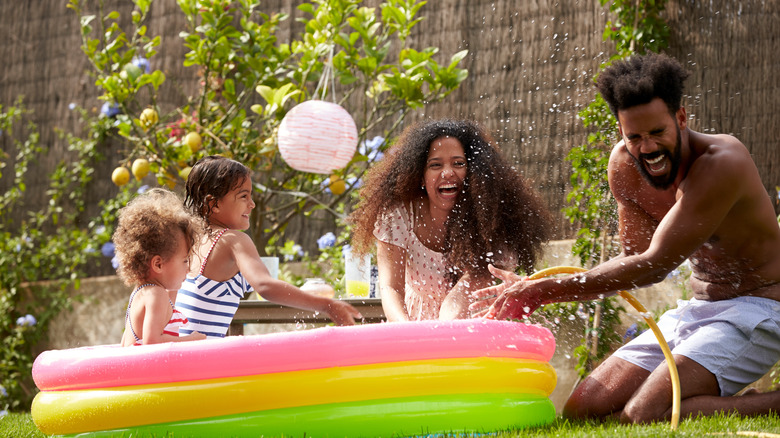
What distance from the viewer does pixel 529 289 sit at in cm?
278

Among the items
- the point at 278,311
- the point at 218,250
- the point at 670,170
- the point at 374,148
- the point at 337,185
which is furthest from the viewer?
the point at 374,148

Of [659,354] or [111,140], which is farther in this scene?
[111,140]

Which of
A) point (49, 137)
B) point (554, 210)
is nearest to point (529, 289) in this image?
point (554, 210)

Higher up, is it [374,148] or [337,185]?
[374,148]

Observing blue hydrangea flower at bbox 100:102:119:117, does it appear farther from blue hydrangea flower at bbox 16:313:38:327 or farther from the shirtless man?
the shirtless man

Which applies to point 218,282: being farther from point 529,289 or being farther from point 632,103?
point 632,103

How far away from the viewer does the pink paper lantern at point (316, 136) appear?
457 centimetres

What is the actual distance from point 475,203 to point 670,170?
943 mm

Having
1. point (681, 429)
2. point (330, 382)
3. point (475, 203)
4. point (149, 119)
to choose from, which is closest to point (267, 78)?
point (149, 119)

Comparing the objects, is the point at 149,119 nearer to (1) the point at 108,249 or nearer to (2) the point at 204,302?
(1) the point at 108,249

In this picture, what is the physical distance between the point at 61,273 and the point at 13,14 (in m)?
2.57

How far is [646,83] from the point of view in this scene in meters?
2.88

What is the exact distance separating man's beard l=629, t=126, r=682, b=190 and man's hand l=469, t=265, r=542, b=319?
0.71m

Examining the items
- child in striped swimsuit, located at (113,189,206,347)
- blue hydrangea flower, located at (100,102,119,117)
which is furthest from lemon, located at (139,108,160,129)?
child in striped swimsuit, located at (113,189,206,347)
